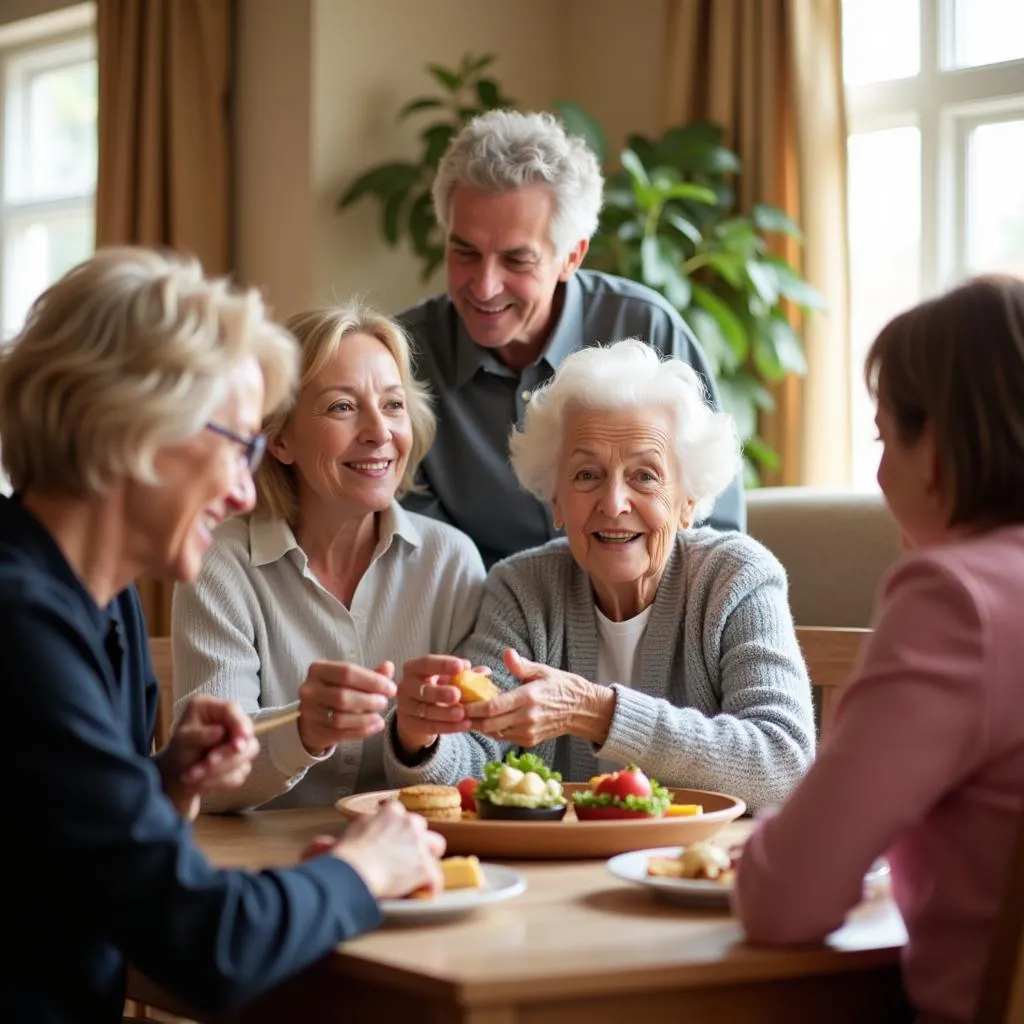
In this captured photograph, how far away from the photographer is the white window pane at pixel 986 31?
183 inches

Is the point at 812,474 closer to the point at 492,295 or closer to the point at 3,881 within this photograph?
the point at 492,295

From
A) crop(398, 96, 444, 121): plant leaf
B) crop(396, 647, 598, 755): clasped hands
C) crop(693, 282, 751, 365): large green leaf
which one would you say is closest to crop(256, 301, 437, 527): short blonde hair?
crop(396, 647, 598, 755): clasped hands

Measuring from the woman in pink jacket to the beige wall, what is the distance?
3.65 meters

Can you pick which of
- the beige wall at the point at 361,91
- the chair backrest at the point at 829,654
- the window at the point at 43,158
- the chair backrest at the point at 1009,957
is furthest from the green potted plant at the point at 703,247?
the chair backrest at the point at 1009,957

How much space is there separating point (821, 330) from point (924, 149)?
0.65 metres

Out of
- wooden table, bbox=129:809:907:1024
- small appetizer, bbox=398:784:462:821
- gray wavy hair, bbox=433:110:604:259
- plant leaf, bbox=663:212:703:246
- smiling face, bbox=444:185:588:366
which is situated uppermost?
plant leaf, bbox=663:212:703:246

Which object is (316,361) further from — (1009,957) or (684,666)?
(1009,957)

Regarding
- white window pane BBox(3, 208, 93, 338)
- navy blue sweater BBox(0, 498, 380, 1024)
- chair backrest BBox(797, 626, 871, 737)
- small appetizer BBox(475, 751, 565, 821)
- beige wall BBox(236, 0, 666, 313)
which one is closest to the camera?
navy blue sweater BBox(0, 498, 380, 1024)

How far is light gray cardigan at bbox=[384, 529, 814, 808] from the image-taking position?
7.21 ft

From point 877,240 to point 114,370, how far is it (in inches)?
155

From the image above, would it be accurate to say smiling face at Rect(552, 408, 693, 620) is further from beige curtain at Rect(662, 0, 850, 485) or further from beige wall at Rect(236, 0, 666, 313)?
beige wall at Rect(236, 0, 666, 313)

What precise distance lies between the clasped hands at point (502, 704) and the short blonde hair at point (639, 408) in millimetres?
514

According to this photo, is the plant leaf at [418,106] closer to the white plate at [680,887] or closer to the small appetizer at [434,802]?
the small appetizer at [434,802]

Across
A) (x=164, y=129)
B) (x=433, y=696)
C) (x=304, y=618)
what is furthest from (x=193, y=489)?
(x=164, y=129)
